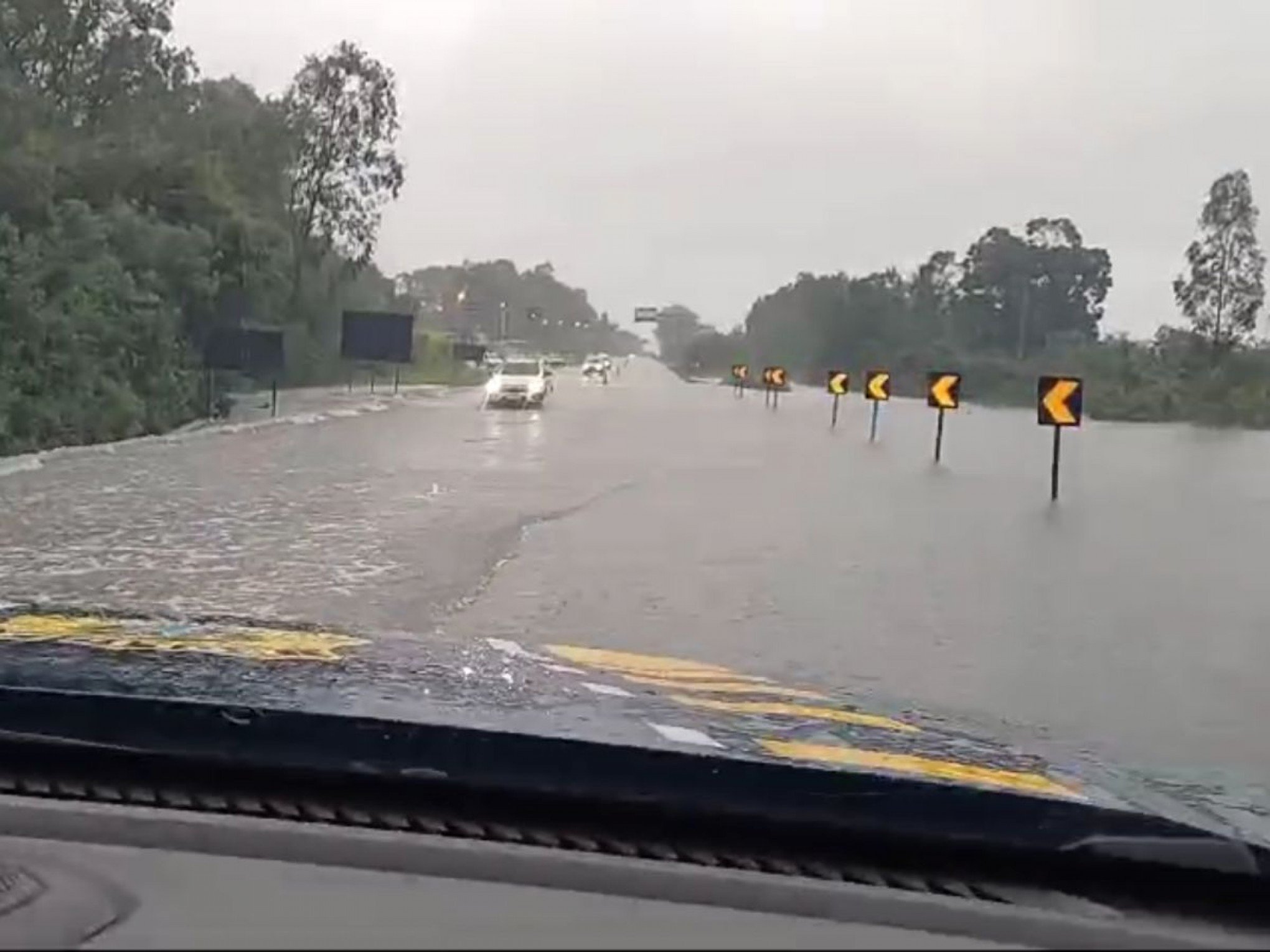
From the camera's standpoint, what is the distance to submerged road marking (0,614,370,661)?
11.5ft

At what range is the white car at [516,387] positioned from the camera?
149 ft

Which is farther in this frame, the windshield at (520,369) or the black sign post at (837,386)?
the windshield at (520,369)

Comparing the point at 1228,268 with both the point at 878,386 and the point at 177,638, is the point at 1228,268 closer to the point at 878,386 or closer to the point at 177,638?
the point at 878,386

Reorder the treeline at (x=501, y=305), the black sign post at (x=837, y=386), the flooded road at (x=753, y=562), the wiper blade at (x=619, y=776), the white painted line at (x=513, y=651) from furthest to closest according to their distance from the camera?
1. the treeline at (x=501, y=305)
2. the black sign post at (x=837, y=386)
3. the flooded road at (x=753, y=562)
4. the white painted line at (x=513, y=651)
5. the wiper blade at (x=619, y=776)

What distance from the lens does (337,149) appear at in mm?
55188

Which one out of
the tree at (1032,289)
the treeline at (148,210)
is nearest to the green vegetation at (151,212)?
the treeline at (148,210)

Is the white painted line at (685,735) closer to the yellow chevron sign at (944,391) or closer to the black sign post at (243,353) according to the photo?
the yellow chevron sign at (944,391)

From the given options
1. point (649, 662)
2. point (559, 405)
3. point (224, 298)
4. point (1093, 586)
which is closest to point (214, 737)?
point (649, 662)

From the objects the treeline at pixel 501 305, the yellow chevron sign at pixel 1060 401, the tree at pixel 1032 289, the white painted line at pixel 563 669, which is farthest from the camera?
the treeline at pixel 501 305

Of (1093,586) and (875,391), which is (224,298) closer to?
(875,391)

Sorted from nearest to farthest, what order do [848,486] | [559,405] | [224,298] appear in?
[848,486] → [224,298] → [559,405]

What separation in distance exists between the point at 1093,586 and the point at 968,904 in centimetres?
994

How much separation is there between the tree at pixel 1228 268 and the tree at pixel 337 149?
2523 cm

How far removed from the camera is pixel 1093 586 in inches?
458
